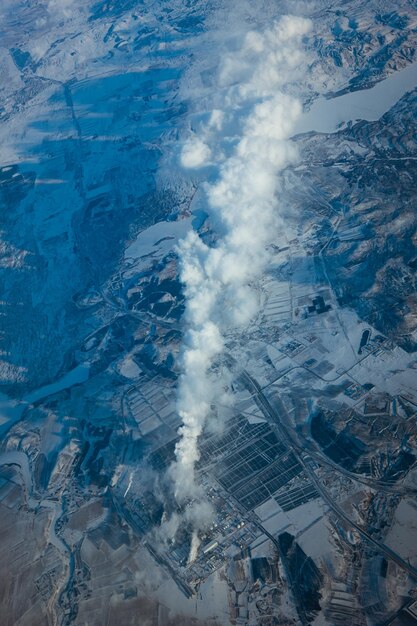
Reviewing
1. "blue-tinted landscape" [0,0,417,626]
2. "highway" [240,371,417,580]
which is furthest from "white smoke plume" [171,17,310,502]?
"highway" [240,371,417,580]

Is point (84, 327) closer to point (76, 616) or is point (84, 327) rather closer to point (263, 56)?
point (76, 616)

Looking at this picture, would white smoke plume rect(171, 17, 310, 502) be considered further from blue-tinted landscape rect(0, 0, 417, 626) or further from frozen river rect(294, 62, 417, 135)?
frozen river rect(294, 62, 417, 135)

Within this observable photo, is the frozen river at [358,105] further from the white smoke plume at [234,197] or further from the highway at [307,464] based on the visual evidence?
the highway at [307,464]

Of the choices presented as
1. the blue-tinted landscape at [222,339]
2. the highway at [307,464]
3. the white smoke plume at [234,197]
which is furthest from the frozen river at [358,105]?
the highway at [307,464]

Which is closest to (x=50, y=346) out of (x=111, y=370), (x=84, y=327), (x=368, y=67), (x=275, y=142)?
(x=84, y=327)

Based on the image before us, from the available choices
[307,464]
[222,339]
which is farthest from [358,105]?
[307,464]

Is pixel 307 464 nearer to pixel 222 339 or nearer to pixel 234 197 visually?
pixel 222 339

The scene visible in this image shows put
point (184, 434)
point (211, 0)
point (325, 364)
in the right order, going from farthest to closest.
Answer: point (211, 0) < point (325, 364) < point (184, 434)
